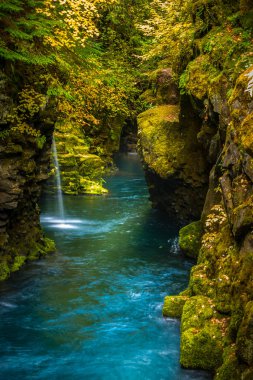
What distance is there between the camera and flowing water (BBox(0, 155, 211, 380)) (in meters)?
8.84

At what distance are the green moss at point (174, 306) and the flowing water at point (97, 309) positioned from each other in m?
0.26

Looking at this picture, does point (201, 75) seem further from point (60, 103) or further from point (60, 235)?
point (60, 235)

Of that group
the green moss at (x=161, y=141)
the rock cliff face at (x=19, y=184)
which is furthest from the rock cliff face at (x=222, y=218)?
the rock cliff face at (x=19, y=184)

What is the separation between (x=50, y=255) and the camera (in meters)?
15.9

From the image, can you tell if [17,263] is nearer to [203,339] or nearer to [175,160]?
[203,339]

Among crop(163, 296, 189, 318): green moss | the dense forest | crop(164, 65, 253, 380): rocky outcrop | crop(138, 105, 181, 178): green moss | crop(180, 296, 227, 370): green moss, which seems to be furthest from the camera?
crop(138, 105, 181, 178): green moss

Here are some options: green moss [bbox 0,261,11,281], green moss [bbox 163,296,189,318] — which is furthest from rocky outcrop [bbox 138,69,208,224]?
green moss [bbox 0,261,11,281]

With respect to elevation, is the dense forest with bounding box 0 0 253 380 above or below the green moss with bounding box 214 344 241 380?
above

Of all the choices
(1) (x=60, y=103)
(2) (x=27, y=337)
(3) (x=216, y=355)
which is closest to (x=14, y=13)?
(1) (x=60, y=103)

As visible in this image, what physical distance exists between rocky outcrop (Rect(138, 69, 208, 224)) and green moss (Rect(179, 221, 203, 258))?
3.18 m

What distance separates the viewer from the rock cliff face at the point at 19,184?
40.9ft

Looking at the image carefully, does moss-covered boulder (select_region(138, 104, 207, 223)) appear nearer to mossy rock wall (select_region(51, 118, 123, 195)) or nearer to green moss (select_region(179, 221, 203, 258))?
green moss (select_region(179, 221, 203, 258))

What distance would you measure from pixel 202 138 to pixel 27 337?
9.06m

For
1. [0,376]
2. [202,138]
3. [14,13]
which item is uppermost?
[14,13]
